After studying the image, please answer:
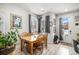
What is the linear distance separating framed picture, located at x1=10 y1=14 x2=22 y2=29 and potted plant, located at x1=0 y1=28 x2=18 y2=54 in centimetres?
12

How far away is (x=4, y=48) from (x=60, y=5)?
1.24 m

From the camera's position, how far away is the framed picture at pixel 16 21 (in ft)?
6.32

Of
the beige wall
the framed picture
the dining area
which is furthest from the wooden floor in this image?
the framed picture

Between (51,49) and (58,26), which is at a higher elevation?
(58,26)

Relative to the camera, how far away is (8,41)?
76.0 inches

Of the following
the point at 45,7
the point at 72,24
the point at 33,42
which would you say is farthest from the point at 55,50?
the point at 45,7

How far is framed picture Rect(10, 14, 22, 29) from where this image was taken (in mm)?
1925

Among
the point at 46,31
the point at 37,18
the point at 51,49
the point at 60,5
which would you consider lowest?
the point at 51,49

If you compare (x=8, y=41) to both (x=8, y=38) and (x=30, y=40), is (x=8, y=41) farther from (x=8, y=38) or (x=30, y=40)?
(x=30, y=40)

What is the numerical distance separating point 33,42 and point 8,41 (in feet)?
1.45

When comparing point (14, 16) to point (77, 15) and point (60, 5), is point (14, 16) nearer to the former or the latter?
point (60, 5)

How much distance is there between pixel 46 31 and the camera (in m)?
1.98

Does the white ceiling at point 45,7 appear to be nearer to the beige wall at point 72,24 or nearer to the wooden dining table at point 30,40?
the beige wall at point 72,24
